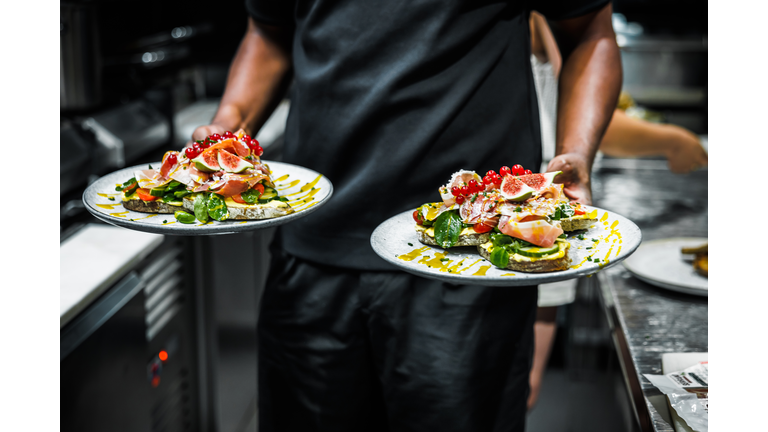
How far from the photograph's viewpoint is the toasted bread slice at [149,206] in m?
1.16

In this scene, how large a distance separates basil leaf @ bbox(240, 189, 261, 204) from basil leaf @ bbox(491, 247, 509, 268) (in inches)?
17.7

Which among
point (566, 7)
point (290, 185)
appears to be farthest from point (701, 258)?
point (290, 185)

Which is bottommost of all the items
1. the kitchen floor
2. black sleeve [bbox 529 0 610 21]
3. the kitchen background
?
the kitchen floor

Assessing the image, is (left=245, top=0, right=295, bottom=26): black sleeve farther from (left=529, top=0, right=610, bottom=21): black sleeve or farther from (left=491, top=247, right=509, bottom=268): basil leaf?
(left=491, top=247, right=509, bottom=268): basil leaf

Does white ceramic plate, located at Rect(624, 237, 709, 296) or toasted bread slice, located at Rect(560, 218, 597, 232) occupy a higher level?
toasted bread slice, located at Rect(560, 218, 597, 232)

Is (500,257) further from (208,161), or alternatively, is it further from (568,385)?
(568,385)

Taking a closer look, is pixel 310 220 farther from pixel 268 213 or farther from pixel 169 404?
pixel 169 404

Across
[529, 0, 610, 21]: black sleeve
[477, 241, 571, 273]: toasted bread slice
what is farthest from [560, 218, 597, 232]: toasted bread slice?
[529, 0, 610, 21]: black sleeve

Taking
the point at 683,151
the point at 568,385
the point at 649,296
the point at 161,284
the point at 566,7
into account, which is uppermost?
the point at 566,7

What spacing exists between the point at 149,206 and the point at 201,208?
11 centimetres

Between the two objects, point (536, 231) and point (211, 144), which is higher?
point (211, 144)

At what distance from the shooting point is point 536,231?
1.05 metres

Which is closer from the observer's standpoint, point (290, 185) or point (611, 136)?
point (290, 185)

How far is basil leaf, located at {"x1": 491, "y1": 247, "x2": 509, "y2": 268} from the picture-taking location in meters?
1.00
